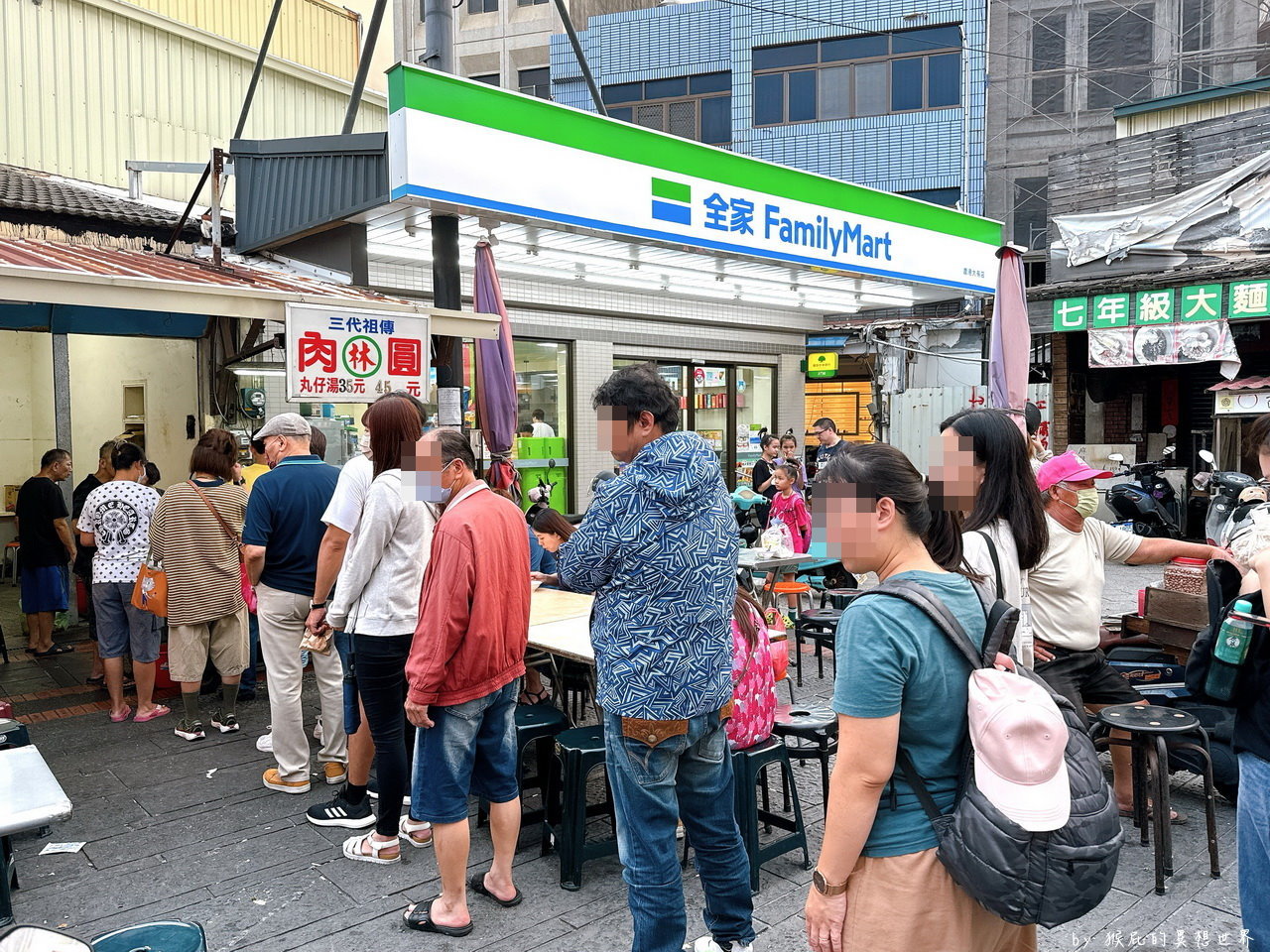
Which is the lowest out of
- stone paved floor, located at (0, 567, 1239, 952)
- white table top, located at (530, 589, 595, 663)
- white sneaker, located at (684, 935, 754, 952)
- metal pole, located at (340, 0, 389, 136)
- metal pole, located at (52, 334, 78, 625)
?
stone paved floor, located at (0, 567, 1239, 952)

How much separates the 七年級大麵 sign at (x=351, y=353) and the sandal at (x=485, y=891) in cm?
358

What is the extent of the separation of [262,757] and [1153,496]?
1215cm

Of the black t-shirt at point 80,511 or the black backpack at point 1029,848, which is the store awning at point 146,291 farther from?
the black backpack at point 1029,848

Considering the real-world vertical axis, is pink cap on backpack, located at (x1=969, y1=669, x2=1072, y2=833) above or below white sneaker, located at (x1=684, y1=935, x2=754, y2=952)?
above

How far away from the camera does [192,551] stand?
574 centimetres

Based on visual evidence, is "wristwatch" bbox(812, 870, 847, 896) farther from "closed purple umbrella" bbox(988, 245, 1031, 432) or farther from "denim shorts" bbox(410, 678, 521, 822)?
"closed purple umbrella" bbox(988, 245, 1031, 432)

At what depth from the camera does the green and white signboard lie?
6.89 metres

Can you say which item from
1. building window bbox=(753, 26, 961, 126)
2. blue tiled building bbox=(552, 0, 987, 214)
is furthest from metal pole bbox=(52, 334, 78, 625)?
building window bbox=(753, 26, 961, 126)

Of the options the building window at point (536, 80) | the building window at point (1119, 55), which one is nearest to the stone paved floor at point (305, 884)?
the building window at point (1119, 55)

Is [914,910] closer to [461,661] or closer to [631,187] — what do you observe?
[461,661]

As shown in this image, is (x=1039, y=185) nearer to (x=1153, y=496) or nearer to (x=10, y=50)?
(x=1153, y=496)

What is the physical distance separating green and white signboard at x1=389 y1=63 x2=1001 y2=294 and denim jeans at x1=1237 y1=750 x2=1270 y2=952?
629 centimetres

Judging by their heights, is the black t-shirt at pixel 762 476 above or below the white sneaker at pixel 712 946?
above

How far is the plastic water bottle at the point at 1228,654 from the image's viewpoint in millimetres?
2381
